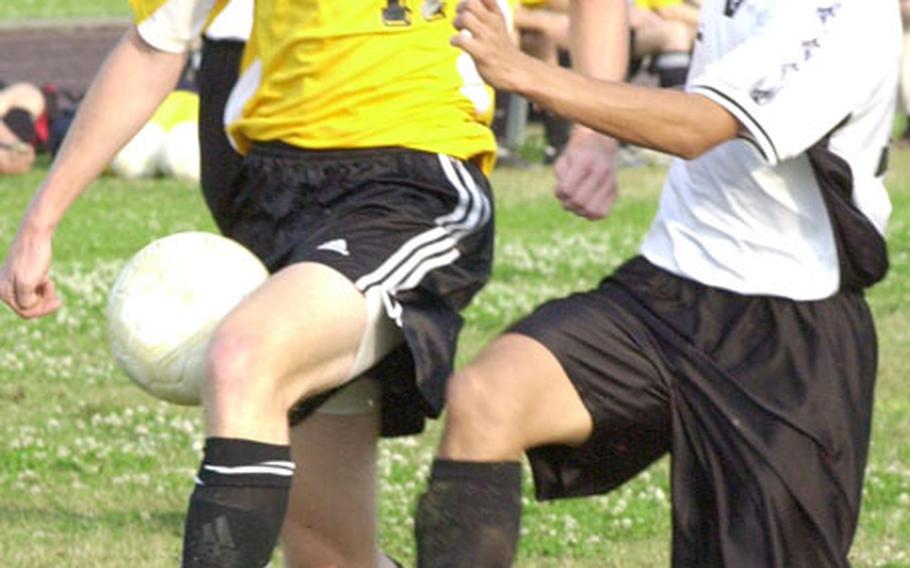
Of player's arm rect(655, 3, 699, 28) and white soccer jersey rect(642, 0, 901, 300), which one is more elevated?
white soccer jersey rect(642, 0, 901, 300)

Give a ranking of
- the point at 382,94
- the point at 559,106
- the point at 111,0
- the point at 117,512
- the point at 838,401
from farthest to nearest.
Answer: the point at 111,0 < the point at 117,512 < the point at 382,94 < the point at 838,401 < the point at 559,106

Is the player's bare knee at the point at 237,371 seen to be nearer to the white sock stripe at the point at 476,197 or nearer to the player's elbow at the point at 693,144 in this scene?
the white sock stripe at the point at 476,197

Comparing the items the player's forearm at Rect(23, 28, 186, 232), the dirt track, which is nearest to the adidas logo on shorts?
the player's forearm at Rect(23, 28, 186, 232)

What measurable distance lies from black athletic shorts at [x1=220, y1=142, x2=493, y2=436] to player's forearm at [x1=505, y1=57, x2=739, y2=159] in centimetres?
63

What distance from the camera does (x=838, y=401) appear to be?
4.71 metres

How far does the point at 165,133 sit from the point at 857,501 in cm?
1089

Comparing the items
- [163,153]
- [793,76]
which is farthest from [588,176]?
[163,153]

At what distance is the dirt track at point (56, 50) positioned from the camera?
23.8 m

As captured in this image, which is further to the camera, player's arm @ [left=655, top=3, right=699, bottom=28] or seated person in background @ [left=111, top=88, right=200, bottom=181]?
player's arm @ [left=655, top=3, right=699, bottom=28]

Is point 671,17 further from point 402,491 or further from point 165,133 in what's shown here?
point 402,491

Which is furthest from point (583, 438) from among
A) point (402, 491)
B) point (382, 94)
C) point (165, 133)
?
point (165, 133)

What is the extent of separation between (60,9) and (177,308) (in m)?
28.1

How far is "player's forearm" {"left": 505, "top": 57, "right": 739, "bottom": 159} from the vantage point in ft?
14.3

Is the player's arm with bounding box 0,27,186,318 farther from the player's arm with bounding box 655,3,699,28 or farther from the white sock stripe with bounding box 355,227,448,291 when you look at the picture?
the player's arm with bounding box 655,3,699,28
